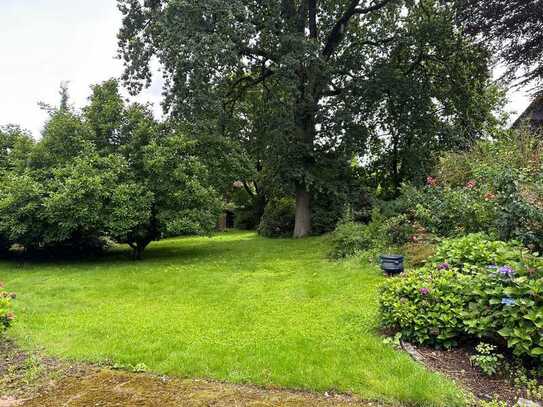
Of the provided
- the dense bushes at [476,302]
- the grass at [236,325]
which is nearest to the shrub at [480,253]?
the dense bushes at [476,302]

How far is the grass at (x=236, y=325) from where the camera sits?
314 centimetres

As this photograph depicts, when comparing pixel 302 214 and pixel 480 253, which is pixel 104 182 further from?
pixel 480 253

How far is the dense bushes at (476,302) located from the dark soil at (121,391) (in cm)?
117

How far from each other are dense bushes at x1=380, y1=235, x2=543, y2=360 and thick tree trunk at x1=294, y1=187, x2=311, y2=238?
10.6m

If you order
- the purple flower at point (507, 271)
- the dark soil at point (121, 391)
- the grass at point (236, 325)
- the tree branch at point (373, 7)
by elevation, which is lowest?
the dark soil at point (121, 391)

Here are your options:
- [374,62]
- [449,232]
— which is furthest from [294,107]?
[449,232]

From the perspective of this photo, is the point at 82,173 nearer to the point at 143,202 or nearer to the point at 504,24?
the point at 143,202

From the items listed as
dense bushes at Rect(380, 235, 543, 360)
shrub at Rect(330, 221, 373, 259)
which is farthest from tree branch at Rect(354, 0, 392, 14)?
dense bushes at Rect(380, 235, 543, 360)

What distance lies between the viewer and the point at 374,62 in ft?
45.3

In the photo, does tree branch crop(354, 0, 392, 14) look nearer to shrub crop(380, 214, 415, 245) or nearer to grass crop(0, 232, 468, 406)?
shrub crop(380, 214, 415, 245)

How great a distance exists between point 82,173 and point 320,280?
637 centimetres

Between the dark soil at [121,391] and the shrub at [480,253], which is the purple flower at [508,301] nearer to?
the shrub at [480,253]

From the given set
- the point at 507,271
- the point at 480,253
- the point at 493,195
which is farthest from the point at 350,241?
the point at 507,271

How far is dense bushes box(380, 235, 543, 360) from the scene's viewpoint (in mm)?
3045
